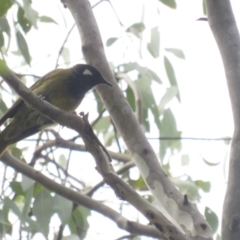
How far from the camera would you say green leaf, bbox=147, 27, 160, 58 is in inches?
147

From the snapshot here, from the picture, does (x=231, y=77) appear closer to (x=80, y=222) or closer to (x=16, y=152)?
(x=16, y=152)

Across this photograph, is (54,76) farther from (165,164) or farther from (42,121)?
(165,164)

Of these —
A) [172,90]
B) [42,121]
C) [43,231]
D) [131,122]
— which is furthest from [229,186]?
[172,90]

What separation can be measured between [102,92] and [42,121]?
97 cm

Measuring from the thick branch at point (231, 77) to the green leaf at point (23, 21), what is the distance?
1420 millimetres

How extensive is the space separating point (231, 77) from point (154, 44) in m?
1.87

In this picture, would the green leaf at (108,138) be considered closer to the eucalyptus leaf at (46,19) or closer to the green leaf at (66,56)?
the green leaf at (66,56)

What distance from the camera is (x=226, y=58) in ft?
6.39

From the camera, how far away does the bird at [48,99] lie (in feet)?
10.4

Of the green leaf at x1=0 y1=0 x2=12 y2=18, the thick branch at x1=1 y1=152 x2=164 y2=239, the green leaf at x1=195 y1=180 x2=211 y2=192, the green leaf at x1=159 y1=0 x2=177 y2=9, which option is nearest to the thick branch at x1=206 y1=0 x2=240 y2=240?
the thick branch at x1=1 y1=152 x2=164 y2=239

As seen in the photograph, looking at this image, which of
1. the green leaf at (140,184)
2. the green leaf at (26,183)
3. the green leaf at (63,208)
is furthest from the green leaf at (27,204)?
the green leaf at (140,184)

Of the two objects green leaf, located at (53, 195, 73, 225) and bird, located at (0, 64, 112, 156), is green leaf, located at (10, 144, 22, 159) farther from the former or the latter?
green leaf, located at (53, 195, 73, 225)

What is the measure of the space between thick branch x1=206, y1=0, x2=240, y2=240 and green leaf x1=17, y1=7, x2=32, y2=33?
4.66ft

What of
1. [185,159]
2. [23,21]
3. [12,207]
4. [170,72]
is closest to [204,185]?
[185,159]
